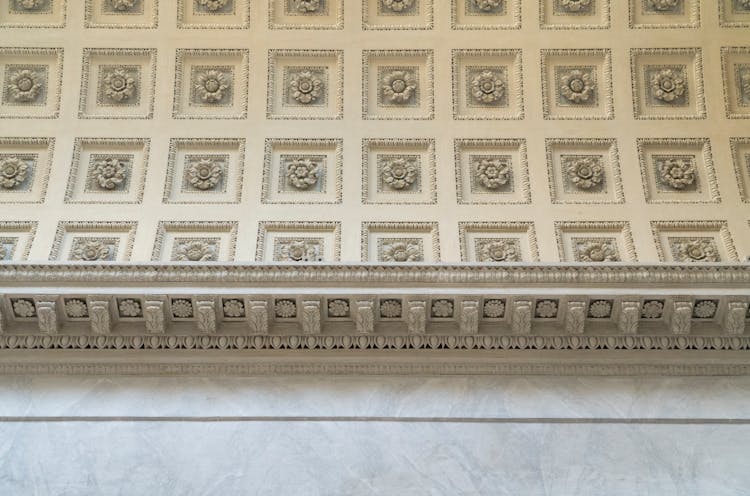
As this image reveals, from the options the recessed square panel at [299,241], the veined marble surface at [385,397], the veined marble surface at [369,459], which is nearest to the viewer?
the veined marble surface at [369,459]

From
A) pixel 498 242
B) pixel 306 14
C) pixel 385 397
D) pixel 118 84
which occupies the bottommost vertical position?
pixel 385 397

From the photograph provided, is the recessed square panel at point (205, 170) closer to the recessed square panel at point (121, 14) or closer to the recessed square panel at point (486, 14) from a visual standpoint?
the recessed square panel at point (121, 14)

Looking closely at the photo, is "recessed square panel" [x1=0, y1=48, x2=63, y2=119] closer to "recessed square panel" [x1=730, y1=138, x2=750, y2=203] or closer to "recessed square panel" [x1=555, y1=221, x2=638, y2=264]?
"recessed square panel" [x1=555, y1=221, x2=638, y2=264]

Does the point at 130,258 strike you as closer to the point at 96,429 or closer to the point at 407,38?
the point at 96,429

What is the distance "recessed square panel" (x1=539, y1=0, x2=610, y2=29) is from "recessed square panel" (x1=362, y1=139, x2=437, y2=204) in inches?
91.2

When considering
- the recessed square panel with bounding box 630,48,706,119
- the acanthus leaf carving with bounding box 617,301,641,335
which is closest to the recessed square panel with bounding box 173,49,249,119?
the recessed square panel with bounding box 630,48,706,119

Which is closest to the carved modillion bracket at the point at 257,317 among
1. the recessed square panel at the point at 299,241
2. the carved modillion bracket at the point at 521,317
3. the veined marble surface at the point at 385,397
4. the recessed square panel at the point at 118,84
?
the veined marble surface at the point at 385,397

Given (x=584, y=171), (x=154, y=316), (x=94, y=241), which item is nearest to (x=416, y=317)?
(x=154, y=316)

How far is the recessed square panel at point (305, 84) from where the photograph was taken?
11.9 meters

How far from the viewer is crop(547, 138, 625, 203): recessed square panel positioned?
37.7ft

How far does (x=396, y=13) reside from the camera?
12.2 m

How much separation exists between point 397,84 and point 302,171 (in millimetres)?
1665

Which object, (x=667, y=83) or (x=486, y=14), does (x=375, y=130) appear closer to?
(x=486, y=14)

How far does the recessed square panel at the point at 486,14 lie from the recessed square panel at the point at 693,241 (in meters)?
3.21
